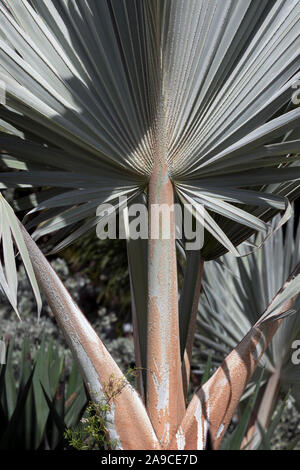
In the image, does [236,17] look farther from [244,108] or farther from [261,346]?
[261,346]

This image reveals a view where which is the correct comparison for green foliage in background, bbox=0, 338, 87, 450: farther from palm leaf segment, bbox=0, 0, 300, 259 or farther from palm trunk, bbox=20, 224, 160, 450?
palm leaf segment, bbox=0, 0, 300, 259

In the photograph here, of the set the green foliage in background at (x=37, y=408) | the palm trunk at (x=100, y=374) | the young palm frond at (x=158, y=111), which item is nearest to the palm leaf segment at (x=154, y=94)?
the young palm frond at (x=158, y=111)

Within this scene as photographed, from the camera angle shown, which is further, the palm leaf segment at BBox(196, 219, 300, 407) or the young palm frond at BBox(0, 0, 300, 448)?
the palm leaf segment at BBox(196, 219, 300, 407)

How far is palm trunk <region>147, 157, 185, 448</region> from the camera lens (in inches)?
50.7

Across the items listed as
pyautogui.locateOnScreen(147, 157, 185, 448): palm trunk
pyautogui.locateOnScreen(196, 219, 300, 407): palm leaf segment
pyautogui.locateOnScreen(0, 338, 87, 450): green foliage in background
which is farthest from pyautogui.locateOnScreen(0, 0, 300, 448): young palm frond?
pyautogui.locateOnScreen(196, 219, 300, 407): palm leaf segment

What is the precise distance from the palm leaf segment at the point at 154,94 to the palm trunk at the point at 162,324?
2.2 inches

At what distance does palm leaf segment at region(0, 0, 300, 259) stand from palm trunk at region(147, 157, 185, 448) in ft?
0.18

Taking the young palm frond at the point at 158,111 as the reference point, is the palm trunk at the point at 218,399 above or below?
below

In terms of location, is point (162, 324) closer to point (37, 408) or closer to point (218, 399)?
point (218, 399)

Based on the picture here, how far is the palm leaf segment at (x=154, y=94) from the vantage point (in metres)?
1.22

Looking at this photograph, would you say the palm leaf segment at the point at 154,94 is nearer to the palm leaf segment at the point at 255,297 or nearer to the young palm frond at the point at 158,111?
the young palm frond at the point at 158,111
